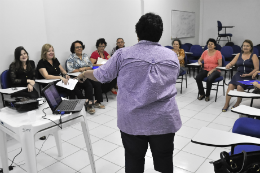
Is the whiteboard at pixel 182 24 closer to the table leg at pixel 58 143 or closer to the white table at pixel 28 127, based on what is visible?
the table leg at pixel 58 143

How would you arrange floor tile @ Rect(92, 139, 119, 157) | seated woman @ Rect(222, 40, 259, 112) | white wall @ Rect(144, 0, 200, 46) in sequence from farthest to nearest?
white wall @ Rect(144, 0, 200, 46)
seated woman @ Rect(222, 40, 259, 112)
floor tile @ Rect(92, 139, 119, 157)

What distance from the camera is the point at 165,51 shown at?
4.49 ft

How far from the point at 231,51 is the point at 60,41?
4.94 m

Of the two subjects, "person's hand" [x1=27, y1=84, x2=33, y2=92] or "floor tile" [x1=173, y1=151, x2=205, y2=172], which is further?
"person's hand" [x1=27, y1=84, x2=33, y2=92]

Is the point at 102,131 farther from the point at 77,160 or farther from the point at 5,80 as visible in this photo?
the point at 5,80

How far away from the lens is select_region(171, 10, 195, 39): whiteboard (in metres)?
7.55

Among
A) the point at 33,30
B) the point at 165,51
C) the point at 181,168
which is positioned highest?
the point at 33,30

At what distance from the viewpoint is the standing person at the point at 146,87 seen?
131 cm

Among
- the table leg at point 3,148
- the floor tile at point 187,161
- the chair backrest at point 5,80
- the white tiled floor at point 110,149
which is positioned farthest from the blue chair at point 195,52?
the table leg at point 3,148

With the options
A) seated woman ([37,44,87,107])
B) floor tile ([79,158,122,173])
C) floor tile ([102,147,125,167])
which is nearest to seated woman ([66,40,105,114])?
seated woman ([37,44,87,107])

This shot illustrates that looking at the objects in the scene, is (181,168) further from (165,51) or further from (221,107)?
(221,107)

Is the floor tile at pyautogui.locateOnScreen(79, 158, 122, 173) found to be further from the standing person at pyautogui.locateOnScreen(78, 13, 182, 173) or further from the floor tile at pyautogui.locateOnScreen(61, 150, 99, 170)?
the standing person at pyautogui.locateOnScreen(78, 13, 182, 173)

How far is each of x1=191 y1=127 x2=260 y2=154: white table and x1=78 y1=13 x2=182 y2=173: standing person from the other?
0.21 meters

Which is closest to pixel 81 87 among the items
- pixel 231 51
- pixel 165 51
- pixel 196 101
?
pixel 196 101
